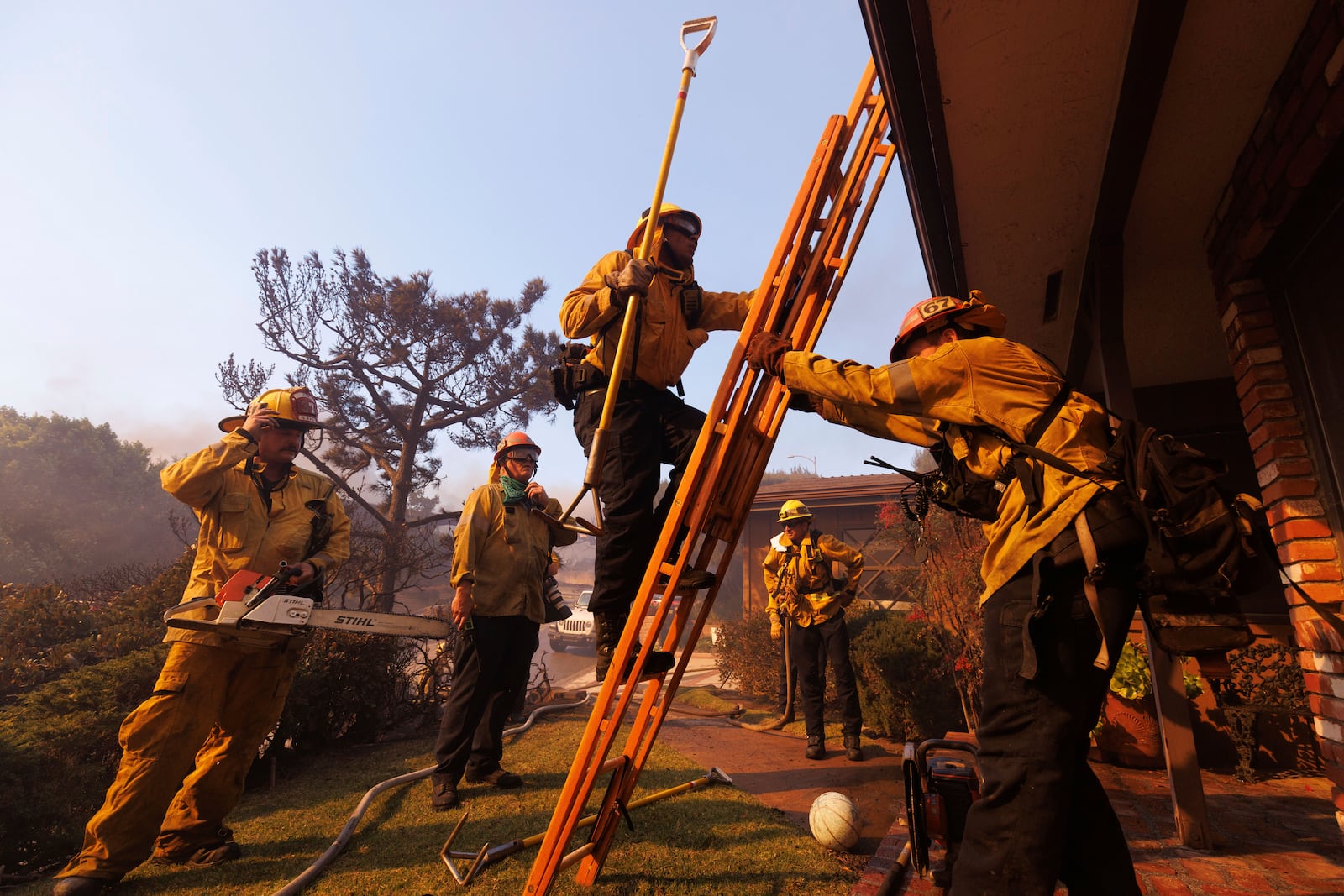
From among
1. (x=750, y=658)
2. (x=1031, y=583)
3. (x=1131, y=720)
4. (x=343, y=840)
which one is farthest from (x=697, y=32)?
(x=750, y=658)

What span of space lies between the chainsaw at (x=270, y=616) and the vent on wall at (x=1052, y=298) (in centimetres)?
485

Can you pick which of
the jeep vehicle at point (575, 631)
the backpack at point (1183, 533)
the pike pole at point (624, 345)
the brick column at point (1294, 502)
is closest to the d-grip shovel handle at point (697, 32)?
the pike pole at point (624, 345)

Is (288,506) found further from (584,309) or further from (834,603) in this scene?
(834,603)

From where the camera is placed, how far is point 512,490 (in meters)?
5.01

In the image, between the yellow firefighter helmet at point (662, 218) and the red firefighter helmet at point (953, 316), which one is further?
the yellow firefighter helmet at point (662, 218)

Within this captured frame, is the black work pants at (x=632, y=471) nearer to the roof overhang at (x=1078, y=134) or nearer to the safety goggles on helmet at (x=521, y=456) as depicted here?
the roof overhang at (x=1078, y=134)

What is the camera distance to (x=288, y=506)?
3.98 metres

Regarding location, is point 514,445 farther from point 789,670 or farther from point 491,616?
point 789,670

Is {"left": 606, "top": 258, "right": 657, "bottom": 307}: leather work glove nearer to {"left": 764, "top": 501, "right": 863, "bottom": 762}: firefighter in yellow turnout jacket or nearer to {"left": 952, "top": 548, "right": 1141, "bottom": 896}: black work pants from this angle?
{"left": 952, "top": 548, "right": 1141, "bottom": 896}: black work pants

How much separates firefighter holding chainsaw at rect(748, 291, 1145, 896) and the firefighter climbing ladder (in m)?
0.45

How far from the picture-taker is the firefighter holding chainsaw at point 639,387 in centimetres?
263

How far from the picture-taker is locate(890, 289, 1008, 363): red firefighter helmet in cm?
229

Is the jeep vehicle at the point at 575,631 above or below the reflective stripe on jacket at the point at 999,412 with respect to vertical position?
below

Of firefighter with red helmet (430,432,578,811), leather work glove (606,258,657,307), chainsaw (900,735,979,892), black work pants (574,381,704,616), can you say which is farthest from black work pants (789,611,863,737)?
leather work glove (606,258,657,307)
